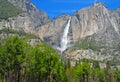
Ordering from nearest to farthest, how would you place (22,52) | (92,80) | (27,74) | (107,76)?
(22,52), (27,74), (92,80), (107,76)

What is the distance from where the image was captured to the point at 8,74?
94.9m

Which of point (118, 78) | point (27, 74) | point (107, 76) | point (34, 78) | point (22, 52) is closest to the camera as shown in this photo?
point (22, 52)

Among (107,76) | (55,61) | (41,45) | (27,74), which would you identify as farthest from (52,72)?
(107,76)

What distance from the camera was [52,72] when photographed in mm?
92125

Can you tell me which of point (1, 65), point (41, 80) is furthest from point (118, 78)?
point (1, 65)

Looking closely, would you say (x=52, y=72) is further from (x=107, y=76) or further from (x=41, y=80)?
(x=107, y=76)

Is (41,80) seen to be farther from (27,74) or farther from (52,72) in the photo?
(27,74)

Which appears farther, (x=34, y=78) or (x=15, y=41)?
(x=34, y=78)

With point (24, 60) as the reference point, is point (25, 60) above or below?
above

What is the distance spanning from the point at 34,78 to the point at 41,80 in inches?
417

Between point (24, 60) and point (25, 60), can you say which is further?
point (25, 60)

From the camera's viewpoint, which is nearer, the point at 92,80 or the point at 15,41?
the point at 15,41

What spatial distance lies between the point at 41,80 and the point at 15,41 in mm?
17065

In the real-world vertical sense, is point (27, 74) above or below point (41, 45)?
below
